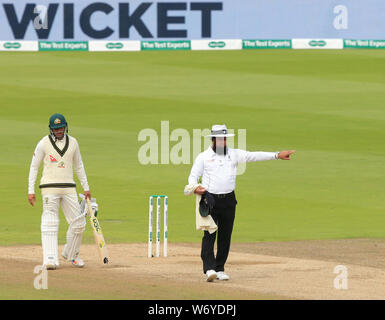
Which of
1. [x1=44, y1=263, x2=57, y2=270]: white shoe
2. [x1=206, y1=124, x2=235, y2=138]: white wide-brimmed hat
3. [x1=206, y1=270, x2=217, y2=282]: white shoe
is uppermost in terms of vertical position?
[x1=206, y1=124, x2=235, y2=138]: white wide-brimmed hat

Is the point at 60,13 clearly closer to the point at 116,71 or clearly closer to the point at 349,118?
the point at 116,71

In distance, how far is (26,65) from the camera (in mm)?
44625

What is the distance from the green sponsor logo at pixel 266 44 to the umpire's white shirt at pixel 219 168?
32454 millimetres

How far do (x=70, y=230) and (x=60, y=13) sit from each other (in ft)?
98.8

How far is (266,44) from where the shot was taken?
4691 centimetres

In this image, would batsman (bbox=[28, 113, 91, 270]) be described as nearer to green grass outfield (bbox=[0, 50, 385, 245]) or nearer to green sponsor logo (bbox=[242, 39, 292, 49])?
green grass outfield (bbox=[0, 50, 385, 245])

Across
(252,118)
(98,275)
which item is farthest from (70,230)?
(252,118)

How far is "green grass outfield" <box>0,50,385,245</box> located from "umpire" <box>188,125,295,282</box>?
5347 millimetres

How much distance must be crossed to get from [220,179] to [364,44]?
112 feet

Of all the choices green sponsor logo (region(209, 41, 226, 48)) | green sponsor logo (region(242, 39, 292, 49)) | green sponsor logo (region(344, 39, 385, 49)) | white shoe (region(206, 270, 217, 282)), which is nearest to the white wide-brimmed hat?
white shoe (region(206, 270, 217, 282))

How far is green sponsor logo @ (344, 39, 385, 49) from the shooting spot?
4666cm

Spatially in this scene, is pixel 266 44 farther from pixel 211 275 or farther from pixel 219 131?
pixel 211 275

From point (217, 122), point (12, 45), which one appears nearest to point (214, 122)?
point (217, 122)

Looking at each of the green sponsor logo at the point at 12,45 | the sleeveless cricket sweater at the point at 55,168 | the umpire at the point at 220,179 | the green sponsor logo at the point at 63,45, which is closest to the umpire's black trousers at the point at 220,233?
the umpire at the point at 220,179
